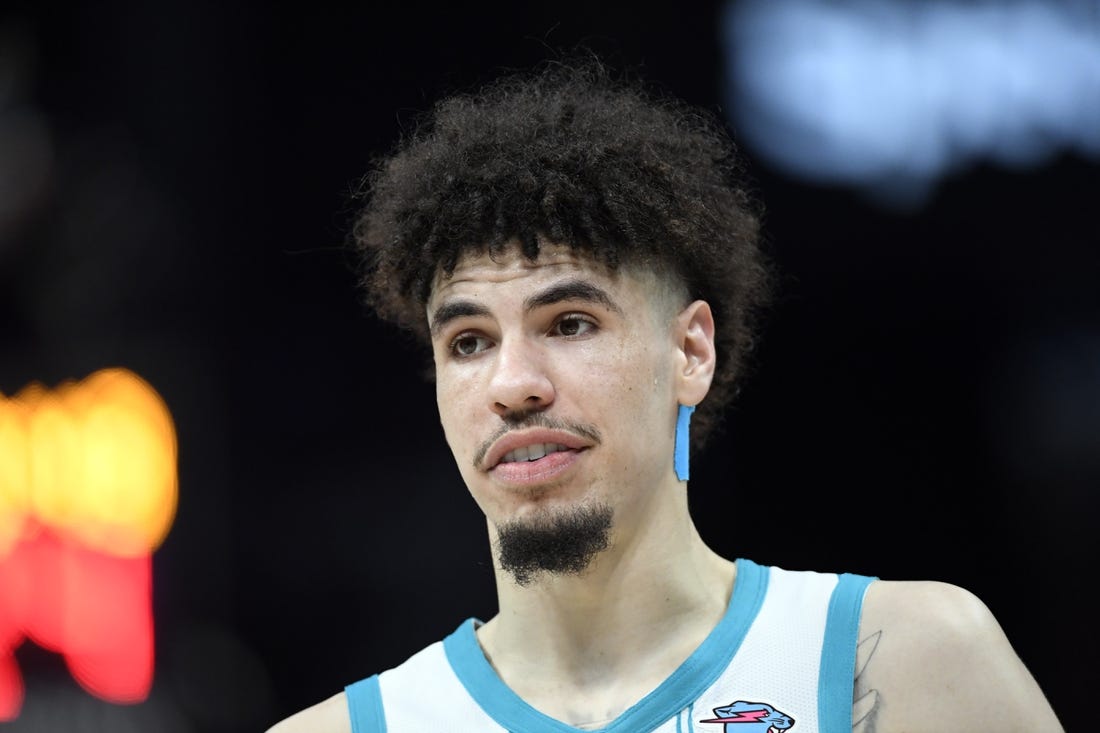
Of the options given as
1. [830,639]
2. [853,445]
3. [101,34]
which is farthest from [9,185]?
[830,639]

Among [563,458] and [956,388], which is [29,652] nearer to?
[563,458]

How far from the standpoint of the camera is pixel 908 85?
454 cm

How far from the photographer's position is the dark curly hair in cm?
274

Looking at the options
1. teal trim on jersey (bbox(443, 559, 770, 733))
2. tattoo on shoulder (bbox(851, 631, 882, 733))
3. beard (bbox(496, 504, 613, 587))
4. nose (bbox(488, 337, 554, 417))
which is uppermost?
nose (bbox(488, 337, 554, 417))

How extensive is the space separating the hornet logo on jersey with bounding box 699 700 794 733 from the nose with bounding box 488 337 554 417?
61 centimetres

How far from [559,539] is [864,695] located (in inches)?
22.8

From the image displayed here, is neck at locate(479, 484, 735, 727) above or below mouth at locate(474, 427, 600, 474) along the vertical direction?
below

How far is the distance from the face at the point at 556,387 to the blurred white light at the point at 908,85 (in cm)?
197

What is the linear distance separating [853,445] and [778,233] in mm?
674

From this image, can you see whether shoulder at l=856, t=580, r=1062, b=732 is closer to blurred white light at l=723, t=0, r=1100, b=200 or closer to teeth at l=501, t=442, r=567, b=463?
teeth at l=501, t=442, r=567, b=463

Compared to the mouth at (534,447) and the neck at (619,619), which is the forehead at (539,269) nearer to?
the mouth at (534,447)

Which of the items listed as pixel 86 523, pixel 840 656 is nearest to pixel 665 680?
pixel 840 656

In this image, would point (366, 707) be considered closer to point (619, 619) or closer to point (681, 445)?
point (619, 619)

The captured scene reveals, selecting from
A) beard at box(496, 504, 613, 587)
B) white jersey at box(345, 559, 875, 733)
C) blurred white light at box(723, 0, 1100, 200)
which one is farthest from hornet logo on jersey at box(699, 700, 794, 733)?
blurred white light at box(723, 0, 1100, 200)
